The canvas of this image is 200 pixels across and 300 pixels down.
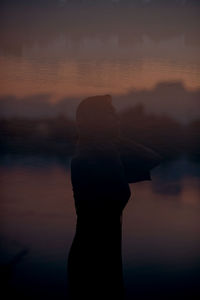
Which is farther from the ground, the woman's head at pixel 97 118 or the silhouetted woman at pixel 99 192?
the woman's head at pixel 97 118

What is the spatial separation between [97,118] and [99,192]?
59 cm

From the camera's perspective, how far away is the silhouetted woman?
283 centimetres

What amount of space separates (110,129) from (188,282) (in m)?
2.97

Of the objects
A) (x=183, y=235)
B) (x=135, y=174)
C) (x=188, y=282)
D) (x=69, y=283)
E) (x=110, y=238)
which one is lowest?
(x=188, y=282)

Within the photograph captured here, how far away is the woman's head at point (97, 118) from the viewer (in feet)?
9.21

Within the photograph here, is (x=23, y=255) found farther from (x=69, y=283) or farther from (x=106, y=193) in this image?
(x=106, y=193)

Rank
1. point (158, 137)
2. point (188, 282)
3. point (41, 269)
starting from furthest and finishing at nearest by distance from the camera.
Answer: point (158, 137)
point (41, 269)
point (188, 282)

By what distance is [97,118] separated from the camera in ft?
9.22

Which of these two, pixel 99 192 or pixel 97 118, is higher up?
pixel 97 118

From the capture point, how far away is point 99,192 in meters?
2.83

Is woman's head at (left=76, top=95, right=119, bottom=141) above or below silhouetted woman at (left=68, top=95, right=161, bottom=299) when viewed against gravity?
above

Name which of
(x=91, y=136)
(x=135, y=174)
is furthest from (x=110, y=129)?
(x=135, y=174)

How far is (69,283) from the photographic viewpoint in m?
3.00

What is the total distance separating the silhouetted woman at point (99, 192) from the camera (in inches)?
111
